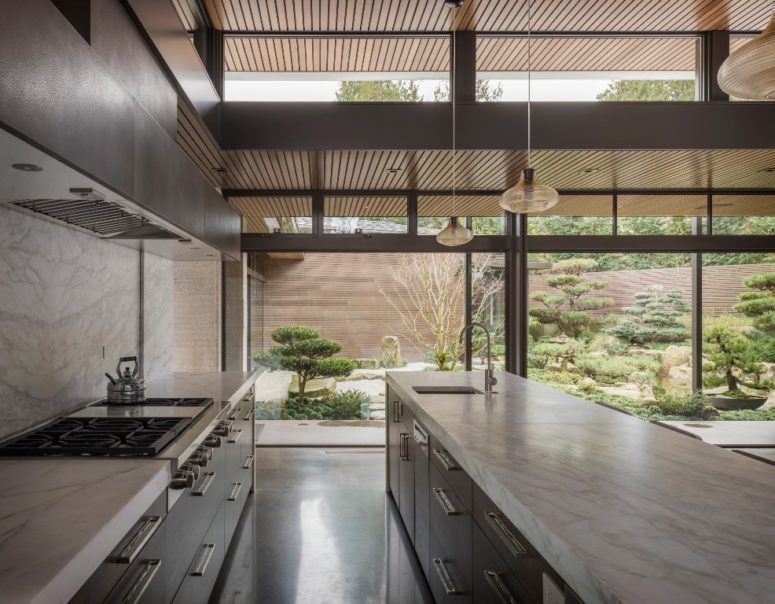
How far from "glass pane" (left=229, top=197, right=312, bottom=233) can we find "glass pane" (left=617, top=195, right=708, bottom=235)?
10.9 ft

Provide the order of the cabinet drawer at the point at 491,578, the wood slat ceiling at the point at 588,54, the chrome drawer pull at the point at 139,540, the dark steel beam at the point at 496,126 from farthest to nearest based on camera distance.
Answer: the wood slat ceiling at the point at 588,54 → the dark steel beam at the point at 496,126 → the cabinet drawer at the point at 491,578 → the chrome drawer pull at the point at 139,540

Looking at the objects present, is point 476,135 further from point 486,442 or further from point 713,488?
point 713,488

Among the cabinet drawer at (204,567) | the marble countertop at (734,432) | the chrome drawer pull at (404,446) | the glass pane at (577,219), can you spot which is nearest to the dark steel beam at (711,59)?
the glass pane at (577,219)

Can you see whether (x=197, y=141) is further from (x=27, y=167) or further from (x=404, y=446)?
(x=27, y=167)

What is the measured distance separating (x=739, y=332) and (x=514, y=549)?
580 cm

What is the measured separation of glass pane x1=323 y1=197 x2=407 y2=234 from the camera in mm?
5562

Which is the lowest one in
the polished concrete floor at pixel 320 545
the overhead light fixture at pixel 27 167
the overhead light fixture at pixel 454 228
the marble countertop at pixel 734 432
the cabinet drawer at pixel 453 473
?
the polished concrete floor at pixel 320 545

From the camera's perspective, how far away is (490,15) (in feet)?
13.8

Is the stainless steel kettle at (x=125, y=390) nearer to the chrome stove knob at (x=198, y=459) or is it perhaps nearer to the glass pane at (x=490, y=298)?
the chrome stove knob at (x=198, y=459)

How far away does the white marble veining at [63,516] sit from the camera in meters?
0.92

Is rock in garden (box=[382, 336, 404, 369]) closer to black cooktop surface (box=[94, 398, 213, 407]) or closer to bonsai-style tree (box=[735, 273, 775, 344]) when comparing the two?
black cooktop surface (box=[94, 398, 213, 407])

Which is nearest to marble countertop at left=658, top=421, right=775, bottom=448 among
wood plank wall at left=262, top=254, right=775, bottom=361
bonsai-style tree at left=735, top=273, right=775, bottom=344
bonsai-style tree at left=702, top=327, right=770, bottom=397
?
bonsai-style tree at left=702, top=327, right=770, bottom=397

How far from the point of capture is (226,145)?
13.6 ft

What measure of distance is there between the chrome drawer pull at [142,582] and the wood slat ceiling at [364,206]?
174 inches
